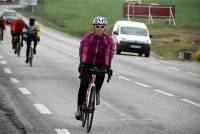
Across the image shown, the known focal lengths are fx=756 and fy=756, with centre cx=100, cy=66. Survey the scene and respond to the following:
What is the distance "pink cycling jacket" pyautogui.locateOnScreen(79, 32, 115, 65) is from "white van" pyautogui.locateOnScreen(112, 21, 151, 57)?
90.4 feet

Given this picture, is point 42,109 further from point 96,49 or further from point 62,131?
point 62,131

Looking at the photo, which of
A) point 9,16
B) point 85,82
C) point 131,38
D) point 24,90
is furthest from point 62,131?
point 9,16

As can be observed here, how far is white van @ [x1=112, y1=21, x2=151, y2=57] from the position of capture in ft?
129

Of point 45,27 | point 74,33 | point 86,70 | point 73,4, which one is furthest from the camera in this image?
point 73,4

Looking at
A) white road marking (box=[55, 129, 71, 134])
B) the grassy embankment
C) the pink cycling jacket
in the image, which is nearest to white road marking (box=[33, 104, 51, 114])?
the pink cycling jacket

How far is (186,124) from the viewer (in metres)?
12.5

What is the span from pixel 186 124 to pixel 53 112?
2376 mm

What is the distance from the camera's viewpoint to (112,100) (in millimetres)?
15844

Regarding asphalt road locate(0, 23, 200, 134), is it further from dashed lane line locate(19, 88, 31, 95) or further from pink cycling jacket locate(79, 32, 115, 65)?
pink cycling jacket locate(79, 32, 115, 65)

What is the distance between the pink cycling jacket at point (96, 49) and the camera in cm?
1141

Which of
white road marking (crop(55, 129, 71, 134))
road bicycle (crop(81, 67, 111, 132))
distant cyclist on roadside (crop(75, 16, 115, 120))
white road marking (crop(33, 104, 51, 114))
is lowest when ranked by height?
white road marking (crop(33, 104, 51, 114))

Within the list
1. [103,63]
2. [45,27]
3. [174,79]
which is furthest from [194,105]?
[45,27]

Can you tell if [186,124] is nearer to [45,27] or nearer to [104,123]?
[104,123]

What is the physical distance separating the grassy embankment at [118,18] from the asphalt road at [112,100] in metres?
19.3
